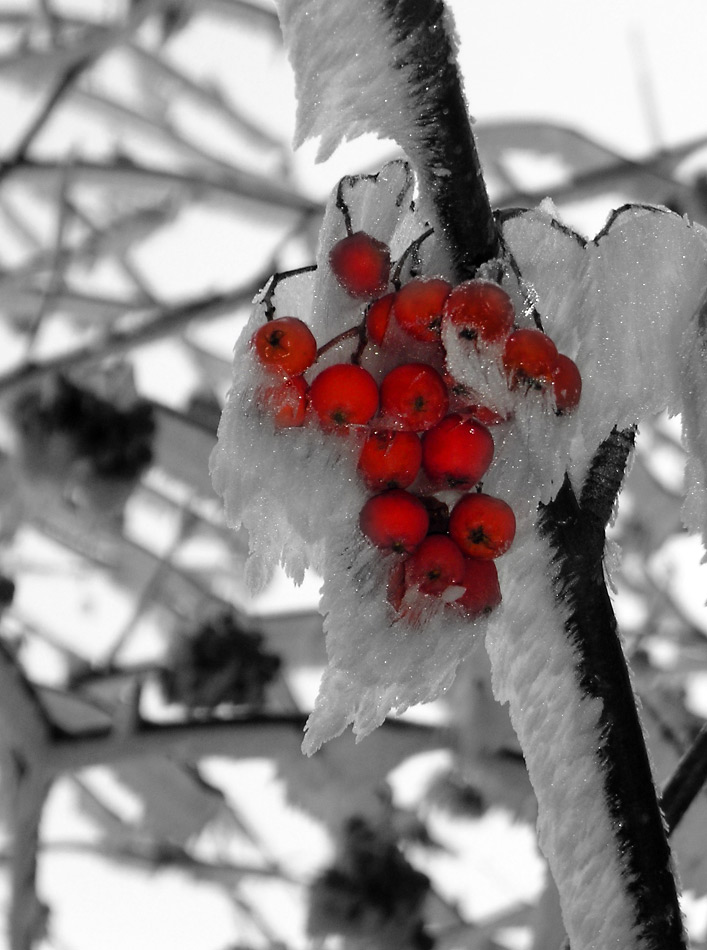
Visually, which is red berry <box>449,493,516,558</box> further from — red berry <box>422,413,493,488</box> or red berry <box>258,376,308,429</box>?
red berry <box>258,376,308,429</box>

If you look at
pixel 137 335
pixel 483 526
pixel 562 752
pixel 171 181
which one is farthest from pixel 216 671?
pixel 483 526

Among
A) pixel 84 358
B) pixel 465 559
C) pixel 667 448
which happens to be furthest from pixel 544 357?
pixel 667 448

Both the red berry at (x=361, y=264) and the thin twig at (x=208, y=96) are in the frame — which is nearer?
the red berry at (x=361, y=264)

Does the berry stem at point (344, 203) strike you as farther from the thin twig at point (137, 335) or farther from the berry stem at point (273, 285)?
the thin twig at point (137, 335)

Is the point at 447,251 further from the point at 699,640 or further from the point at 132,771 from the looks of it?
the point at 699,640

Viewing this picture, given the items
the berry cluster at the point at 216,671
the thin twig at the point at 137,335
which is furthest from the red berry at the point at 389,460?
the berry cluster at the point at 216,671

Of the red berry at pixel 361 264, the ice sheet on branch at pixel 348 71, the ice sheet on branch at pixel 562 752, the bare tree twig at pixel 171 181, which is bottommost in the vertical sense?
the ice sheet on branch at pixel 562 752

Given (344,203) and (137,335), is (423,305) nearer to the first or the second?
(344,203)
